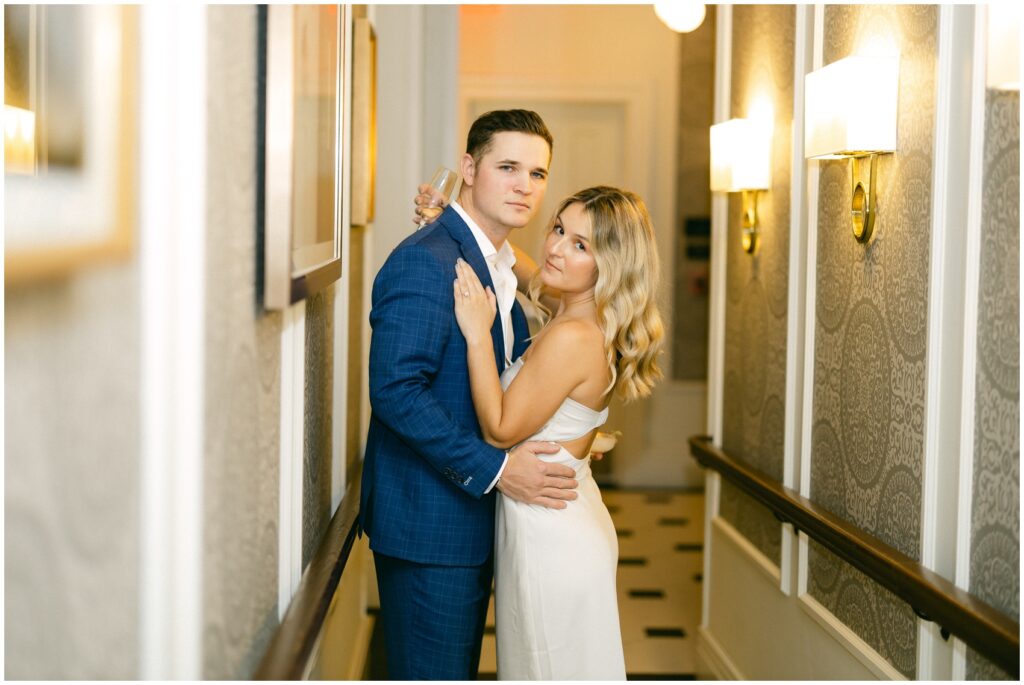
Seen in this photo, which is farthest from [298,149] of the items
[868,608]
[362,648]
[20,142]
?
[362,648]

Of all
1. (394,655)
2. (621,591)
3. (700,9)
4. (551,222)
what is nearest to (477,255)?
(551,222)

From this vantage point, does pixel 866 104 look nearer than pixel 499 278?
Yes

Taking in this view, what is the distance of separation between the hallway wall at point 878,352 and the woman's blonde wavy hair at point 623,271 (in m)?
0.57

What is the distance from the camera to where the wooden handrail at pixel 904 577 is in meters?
1.80

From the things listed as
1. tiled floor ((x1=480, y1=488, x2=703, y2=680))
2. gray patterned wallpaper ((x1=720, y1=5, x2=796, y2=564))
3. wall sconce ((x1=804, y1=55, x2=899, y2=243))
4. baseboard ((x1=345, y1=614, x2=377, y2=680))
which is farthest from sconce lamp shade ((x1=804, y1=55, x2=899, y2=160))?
tiled floor ((x1=480, y1=488, x2=703, y2=680))

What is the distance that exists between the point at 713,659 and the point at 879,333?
191 cm

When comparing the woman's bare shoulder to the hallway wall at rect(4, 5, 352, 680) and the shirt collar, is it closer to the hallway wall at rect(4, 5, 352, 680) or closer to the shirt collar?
the shirt collar

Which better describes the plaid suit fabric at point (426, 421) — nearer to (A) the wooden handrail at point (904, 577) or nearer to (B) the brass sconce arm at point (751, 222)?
(A) the wooden handrail at point (904, 577)

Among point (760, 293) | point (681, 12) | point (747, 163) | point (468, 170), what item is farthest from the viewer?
point (681, 12)

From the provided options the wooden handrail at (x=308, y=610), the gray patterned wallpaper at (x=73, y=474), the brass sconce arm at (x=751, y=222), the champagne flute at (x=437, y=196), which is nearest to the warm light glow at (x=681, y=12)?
the brass sconce arm at (x=751, y=222)

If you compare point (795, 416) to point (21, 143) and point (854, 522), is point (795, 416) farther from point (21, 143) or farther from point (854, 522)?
point (21, 143)

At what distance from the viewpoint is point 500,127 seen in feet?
8.29

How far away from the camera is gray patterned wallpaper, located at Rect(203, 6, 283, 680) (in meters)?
1.28

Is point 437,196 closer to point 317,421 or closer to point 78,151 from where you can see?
point 317,421
